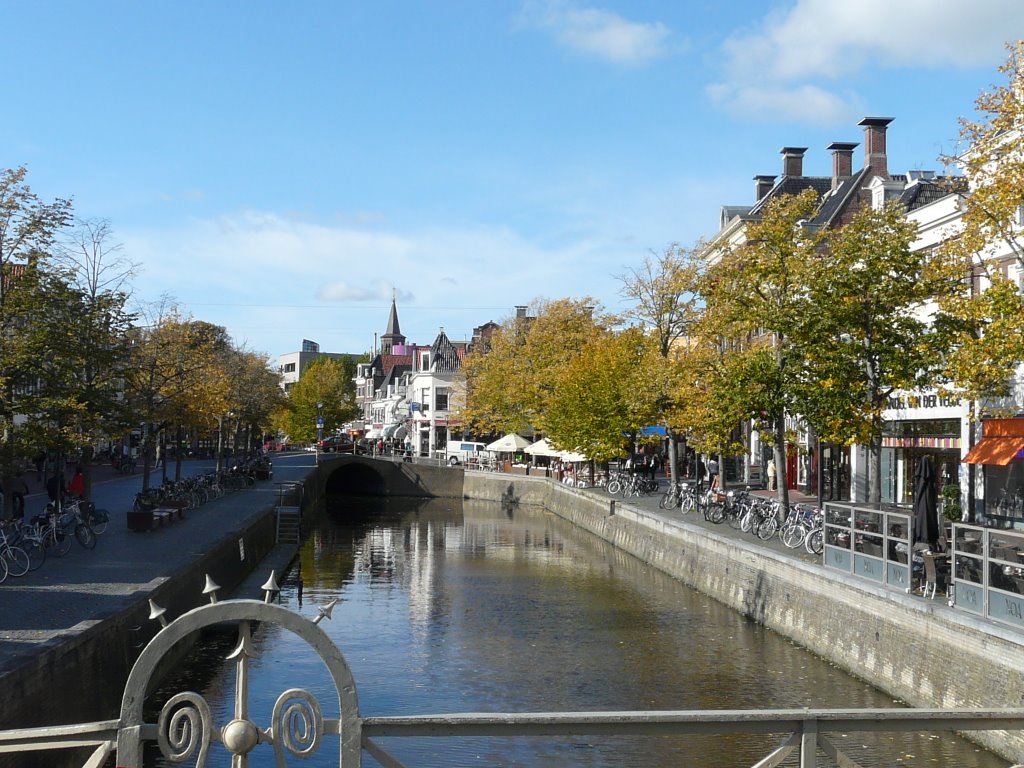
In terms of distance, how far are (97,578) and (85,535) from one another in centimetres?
523

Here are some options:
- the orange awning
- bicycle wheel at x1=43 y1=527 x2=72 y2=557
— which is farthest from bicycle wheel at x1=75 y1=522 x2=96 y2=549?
the orange awning

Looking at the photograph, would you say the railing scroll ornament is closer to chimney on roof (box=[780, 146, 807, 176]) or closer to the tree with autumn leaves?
the tree with autumn leaves

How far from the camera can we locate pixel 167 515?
33188 mm

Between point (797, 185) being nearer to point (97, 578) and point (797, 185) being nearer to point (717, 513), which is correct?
point (717, 513)

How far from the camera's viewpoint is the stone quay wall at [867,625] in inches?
589

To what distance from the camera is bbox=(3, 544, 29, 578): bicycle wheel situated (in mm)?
21188

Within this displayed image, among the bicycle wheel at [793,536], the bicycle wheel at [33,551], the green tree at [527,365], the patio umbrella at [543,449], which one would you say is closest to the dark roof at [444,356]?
the green tree at [527,365]

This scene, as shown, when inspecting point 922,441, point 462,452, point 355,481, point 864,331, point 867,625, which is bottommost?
point 867,625

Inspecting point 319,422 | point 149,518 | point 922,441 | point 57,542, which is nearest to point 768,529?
point 922,441

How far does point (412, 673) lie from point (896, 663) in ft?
29.4

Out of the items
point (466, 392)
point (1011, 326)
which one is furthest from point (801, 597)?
point (466, 392)

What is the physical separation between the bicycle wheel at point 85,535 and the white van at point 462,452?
182 ft

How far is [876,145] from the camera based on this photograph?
5091 cm

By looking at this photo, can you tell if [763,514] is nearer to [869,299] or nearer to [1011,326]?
[869,299]
